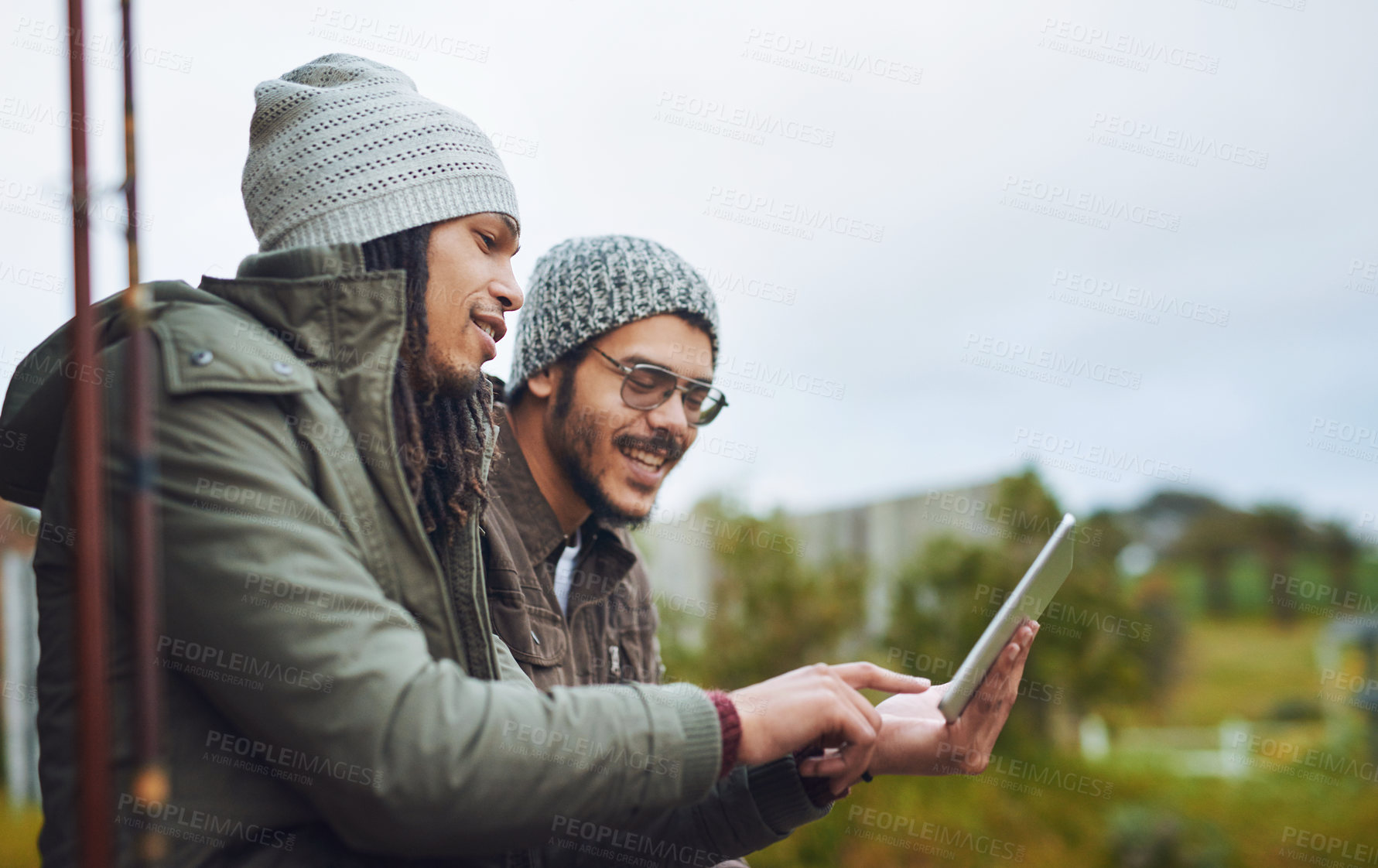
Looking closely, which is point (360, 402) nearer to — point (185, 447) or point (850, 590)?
point (185, 447)

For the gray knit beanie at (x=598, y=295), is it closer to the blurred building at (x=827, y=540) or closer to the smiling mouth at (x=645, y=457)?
the smiling mouth at (x=645, y=457)

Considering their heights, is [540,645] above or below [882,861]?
above

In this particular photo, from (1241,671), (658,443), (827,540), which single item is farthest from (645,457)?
(1241,671)

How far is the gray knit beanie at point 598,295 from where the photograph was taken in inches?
125

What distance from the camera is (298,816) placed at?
1436 mm

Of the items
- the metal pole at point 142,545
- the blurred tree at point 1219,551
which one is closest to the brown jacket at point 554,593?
the metal pole at point 142,545

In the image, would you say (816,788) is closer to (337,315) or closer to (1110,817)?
(337,315)

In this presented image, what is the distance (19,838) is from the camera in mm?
6480

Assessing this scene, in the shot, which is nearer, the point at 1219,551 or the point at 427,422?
the point at 427,422

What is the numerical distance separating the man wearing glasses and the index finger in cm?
113

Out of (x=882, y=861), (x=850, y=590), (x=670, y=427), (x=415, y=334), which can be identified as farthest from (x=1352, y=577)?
(x=415, y=334)

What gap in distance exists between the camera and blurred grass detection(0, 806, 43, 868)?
6.17 m

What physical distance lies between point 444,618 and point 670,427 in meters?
1.63

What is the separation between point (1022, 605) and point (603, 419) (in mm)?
1582
